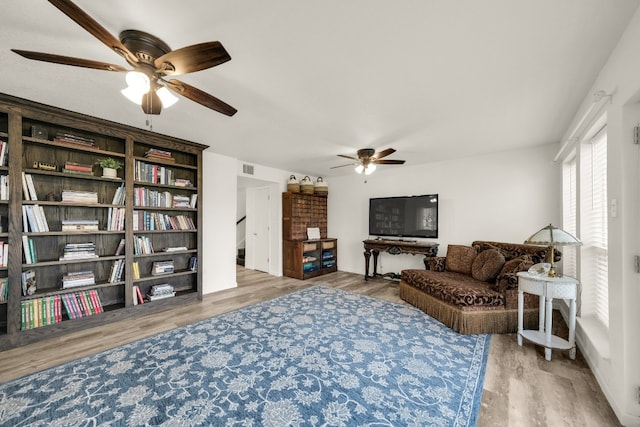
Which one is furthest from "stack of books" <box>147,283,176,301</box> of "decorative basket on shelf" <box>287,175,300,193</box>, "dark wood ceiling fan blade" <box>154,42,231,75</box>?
"dark wood ceiling fan blade" <box>154,42,231,75</box>

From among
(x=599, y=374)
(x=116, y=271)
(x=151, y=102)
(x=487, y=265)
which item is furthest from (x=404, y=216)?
(x=116, y=271)

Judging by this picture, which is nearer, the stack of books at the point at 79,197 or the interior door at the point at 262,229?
the stack of books at the point at 79,197

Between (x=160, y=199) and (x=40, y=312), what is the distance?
66.0 inches

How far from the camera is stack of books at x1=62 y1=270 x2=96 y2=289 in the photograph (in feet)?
9.30

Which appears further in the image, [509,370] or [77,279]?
[77,279]

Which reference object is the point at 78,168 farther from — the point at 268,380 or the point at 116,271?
the point at 268,380

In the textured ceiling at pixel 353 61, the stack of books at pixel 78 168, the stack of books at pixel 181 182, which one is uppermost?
the textured ceiling at pixel 353 61

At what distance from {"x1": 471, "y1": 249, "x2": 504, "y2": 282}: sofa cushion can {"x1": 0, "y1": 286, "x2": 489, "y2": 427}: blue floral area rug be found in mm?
968

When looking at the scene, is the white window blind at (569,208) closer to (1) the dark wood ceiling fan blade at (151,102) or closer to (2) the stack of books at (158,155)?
(1) the dark wood ceiling fan blade at (151,102)

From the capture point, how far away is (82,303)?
2.90 m

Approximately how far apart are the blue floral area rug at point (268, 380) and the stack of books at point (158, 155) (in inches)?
89.7

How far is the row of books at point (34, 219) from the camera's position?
8.46 feet

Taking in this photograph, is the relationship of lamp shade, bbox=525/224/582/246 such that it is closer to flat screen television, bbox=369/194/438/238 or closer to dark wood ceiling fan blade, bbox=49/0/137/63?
flat screen television, bbox=369/194/438/238

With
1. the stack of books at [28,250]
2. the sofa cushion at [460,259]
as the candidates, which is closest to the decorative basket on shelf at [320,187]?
the sofa cushion at [460,259]
